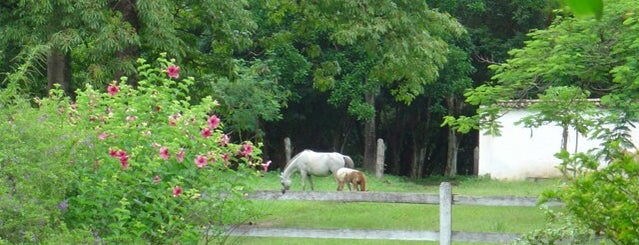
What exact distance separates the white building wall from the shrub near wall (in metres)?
20.9

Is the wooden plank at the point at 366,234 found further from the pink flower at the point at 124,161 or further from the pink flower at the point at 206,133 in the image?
the pink flower at the point at 124,161

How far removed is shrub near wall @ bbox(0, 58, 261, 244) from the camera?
7.83 m

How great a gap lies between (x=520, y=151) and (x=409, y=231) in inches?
758

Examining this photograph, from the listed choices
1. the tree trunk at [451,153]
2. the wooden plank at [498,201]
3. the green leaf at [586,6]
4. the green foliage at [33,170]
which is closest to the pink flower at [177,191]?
the green foliage at [33,170]

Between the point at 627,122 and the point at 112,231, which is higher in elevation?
the point at 627,122

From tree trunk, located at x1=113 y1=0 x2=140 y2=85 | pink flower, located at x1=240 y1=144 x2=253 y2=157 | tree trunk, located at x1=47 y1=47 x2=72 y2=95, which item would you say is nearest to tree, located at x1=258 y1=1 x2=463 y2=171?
tree trunk, located at x1=113 y1=0 x2=140 y2=85

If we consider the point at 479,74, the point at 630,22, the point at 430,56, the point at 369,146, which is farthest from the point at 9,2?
the point at 479,74

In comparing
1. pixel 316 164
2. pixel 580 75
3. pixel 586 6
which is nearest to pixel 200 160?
pixel 586 6

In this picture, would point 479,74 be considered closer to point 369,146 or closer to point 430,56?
point 369,146

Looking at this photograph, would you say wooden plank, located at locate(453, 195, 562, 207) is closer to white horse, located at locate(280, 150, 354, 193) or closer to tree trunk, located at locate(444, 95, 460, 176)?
white horse, located at locate(280, 150, 354, 193)

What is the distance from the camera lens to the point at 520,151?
3006 cm

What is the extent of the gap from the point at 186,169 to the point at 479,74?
99.8ft

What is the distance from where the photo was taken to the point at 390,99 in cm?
3931

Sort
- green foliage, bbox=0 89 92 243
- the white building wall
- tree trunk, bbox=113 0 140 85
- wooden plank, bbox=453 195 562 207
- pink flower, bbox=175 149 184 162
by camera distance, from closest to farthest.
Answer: green foliage, bbox=0 89 92 243 → pink flower, bbox=175 149 184 162 → wooden plank, bbox=453 195 562 207 → tree trunk, bbox=113 0 140 85 → the white building wall
